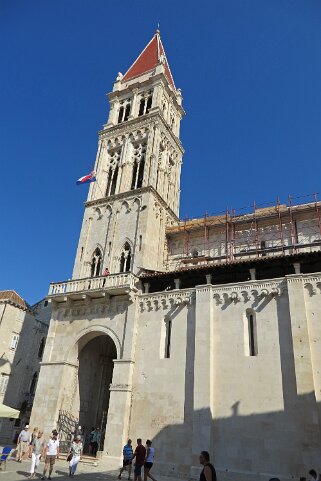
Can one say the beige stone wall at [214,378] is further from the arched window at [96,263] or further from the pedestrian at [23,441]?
the arched window at [96,263]


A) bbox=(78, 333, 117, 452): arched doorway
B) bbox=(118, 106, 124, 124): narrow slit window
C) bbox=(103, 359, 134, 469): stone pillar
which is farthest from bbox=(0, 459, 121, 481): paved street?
bbox=(118, 106, 124, 124): narrow slit window

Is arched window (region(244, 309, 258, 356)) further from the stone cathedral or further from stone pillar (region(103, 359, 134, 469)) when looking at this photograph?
stone pillar (region(103, 359, 134, 469))

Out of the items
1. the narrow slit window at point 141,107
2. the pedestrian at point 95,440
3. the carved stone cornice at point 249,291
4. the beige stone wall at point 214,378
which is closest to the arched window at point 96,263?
the beige stone wall at point 214,378

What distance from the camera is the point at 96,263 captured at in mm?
26812

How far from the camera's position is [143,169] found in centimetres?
2962

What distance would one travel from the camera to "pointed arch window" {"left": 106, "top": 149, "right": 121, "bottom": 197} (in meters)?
30.3

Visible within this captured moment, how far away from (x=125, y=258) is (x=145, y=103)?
1571 centimetres

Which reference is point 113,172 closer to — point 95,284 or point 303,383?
point 95,284

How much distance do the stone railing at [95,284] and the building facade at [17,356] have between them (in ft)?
34.9

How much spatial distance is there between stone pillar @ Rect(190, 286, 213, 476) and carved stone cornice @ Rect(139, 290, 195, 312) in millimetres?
718

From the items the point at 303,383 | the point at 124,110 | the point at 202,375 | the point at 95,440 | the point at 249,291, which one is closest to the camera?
the point at 303,383

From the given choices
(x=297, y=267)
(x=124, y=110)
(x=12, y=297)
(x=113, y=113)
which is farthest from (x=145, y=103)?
(x=297, y=267)

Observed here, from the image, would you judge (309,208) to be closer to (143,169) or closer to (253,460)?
(143,169)

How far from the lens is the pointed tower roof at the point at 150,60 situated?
3781cm
